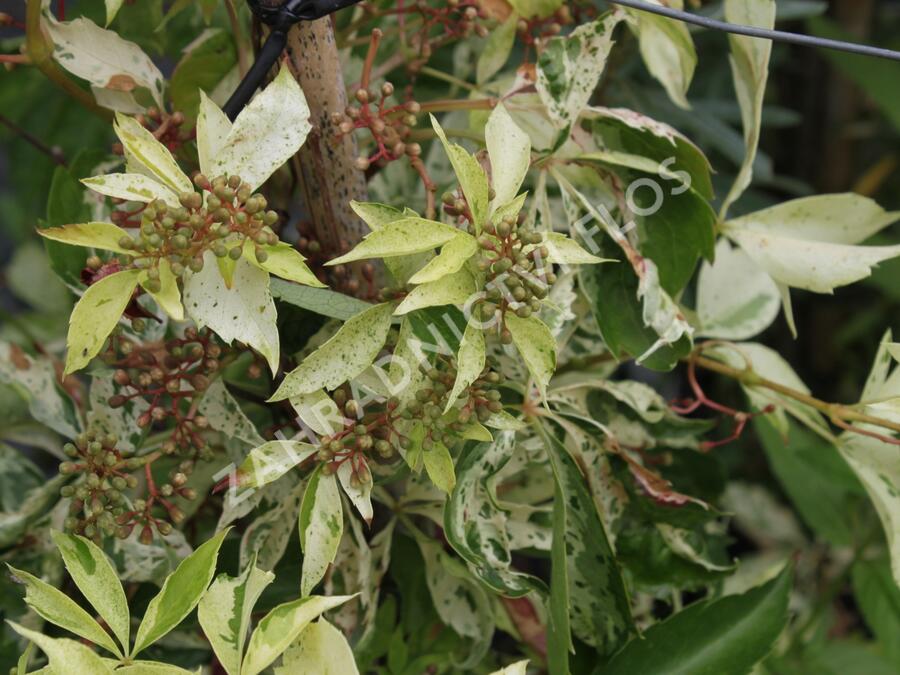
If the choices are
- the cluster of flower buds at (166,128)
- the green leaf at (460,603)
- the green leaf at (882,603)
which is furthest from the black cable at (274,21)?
the green leaf at (882,603)

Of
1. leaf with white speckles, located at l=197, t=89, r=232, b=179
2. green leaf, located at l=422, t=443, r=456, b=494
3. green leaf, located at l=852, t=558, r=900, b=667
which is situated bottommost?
green leaf, located at l=852, t=558, r=900, b=667

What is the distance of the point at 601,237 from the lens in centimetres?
49

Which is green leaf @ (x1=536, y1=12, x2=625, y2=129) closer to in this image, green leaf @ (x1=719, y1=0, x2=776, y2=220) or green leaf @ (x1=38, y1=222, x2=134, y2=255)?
green leaf @ (x1=719, y1=0, x2=776, y2=220)

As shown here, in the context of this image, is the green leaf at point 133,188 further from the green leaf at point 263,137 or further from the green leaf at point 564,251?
the green leaf at point 564,251

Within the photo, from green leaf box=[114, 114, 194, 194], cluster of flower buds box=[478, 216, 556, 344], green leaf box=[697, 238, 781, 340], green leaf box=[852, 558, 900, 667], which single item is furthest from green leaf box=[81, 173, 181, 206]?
green leaf box=[852, 558, 900, 667]

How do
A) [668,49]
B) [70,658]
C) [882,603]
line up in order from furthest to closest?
[882,603] < [668,49] < [70,658]

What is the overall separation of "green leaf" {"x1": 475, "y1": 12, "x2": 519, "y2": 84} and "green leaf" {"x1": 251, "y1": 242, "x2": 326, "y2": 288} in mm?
221

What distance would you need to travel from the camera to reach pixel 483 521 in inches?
17.8

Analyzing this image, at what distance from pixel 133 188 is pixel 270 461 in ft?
0.39

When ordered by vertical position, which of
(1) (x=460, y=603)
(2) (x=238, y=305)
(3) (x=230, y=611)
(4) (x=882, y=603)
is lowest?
(4) (x=882, y=603)

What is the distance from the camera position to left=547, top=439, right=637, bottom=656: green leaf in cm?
46

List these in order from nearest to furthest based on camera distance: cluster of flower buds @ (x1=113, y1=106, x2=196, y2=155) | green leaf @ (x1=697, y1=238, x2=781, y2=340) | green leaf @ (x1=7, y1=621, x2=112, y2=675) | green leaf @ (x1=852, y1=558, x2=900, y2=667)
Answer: green leaf @ (x1=7, y1=621, x2=112, y2=675) < cluster of flower buds @ (x1=113, y1=106, x2=196, y2=155) < green leaf @ (x1=697, y1=238, x2=781, y2=340) < green leaf @ (x1=852, y1=558, x2=900, y2=667)

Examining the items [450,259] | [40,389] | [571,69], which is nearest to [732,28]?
[571,69]

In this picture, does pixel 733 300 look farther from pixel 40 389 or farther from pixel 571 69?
pixel 40 389
